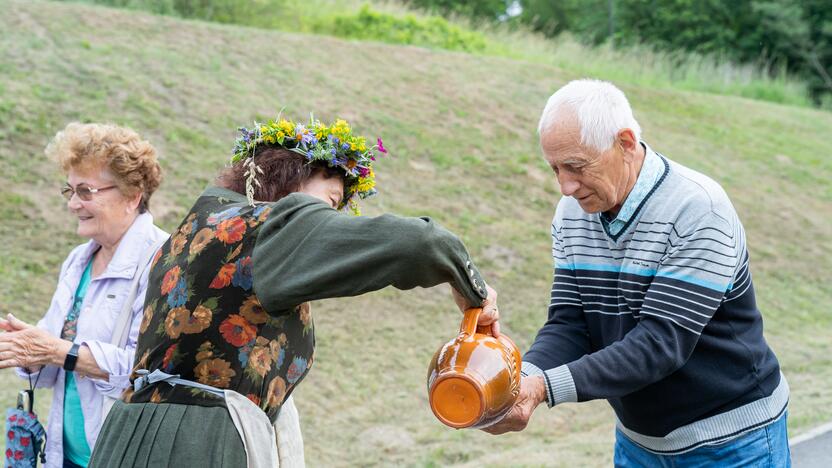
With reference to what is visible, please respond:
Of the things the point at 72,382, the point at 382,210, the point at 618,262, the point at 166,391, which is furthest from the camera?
the point at 382,210

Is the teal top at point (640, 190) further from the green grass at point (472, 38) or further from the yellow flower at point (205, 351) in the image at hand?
the green grass at point (472, 38)

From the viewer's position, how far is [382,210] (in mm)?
10070

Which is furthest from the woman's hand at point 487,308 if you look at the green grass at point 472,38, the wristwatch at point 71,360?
the green grass at point 472,38

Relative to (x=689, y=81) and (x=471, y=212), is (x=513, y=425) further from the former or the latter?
(x=689, y=81)

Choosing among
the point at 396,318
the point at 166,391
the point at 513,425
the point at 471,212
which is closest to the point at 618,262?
the point at 513,425

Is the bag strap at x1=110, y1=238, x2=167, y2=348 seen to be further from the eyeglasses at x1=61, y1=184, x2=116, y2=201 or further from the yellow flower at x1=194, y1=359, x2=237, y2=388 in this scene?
the yellow flower at x1=194, y1=359, x2=237, y2=388

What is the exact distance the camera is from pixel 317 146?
114 inches

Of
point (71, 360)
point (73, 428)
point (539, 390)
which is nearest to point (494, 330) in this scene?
point (539, 390)

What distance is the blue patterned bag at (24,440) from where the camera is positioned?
367 centimetres

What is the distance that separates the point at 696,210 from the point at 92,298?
2343 millimetres

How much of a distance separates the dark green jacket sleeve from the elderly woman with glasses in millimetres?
1383

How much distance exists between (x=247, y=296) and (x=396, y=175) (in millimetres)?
8659

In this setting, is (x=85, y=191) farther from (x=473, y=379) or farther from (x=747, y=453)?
(x=747, y=453)

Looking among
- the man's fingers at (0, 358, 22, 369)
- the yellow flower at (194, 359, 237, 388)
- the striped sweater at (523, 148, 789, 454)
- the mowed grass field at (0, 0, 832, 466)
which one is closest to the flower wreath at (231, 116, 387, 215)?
the yellow flower at (194, 359, 237, 388)
